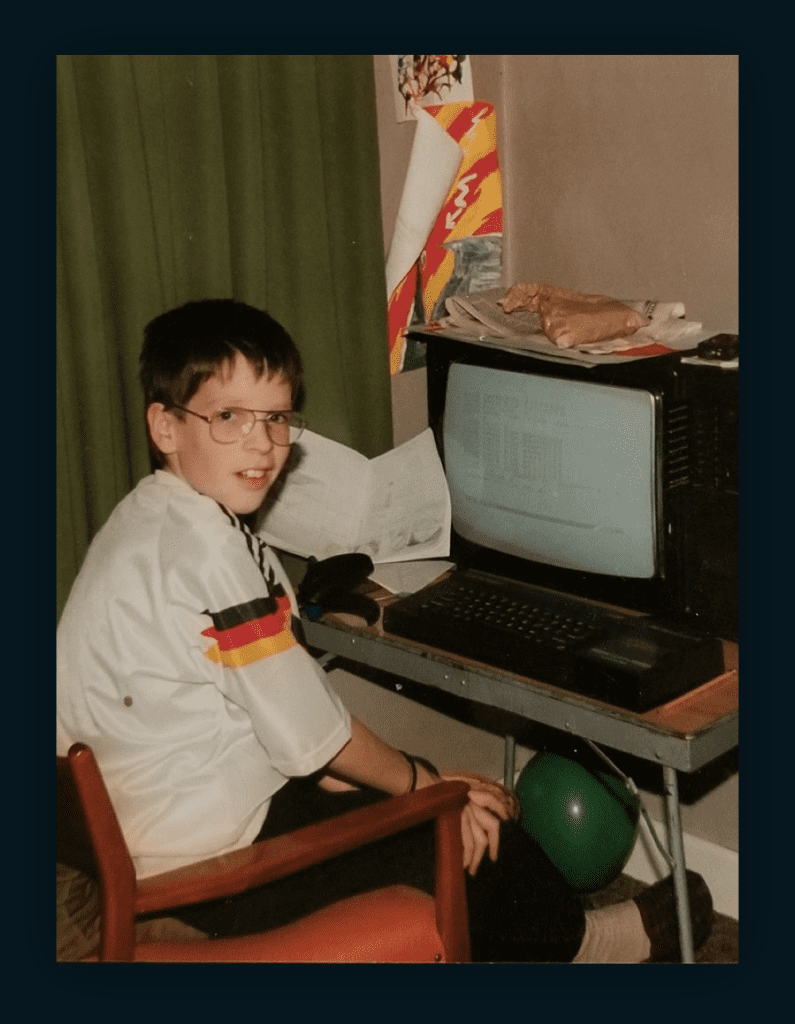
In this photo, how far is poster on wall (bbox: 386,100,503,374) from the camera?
2.15 meters

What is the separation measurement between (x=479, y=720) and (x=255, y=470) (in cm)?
134

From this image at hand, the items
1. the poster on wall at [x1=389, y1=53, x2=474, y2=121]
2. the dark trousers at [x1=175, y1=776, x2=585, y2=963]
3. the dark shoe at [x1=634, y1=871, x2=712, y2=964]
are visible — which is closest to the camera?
the dark trousers at [x1=175, y1=776, x2=585, y2=963]

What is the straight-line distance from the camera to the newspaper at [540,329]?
1819 millimetres

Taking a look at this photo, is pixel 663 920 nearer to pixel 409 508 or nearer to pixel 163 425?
pixel 409 508

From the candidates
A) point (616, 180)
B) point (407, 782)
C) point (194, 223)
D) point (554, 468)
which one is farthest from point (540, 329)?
point (407, 782)

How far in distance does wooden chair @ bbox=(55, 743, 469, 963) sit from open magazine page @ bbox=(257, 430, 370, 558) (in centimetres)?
71

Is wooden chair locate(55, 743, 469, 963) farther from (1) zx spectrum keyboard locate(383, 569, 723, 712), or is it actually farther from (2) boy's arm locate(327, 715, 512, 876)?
(1) zx spectrum keyboard locate(383, 569, 723, 712)

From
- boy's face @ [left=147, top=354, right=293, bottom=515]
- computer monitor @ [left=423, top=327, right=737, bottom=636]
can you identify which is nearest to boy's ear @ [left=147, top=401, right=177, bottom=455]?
boy's face @ [left=147, top=354, right=293, bottom=515]

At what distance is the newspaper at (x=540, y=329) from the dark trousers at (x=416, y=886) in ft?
2.38

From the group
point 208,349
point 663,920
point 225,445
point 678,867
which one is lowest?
point 663,920

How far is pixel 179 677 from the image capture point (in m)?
1.41

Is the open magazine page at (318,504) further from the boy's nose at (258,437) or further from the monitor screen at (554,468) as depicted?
the boy's nose at (258,437)

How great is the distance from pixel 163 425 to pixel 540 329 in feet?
2.40

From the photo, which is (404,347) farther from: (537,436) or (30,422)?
(30,422)
